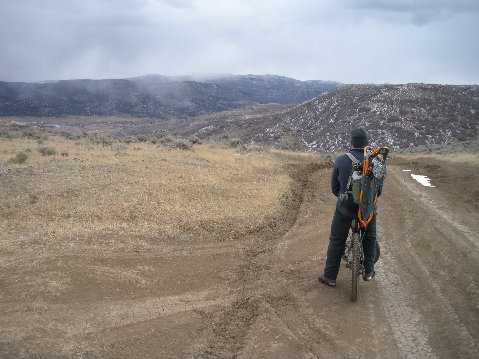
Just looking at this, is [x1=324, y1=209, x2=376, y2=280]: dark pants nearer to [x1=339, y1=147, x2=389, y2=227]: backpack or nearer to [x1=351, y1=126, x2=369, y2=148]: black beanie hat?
[x1=339, y1=147, x2=389, y2=227]: backpack

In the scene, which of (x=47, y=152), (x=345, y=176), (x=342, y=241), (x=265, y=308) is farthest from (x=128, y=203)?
(x=47, y=152)

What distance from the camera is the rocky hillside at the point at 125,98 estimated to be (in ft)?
350

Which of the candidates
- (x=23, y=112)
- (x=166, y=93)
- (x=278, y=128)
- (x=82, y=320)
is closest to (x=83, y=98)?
(x=23, y=112)

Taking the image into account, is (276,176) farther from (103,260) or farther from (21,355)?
(21,355)

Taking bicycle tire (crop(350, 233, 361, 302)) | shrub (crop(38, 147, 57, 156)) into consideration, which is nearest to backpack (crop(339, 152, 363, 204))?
bicycle tire (crop(350, 233, 361, 302))

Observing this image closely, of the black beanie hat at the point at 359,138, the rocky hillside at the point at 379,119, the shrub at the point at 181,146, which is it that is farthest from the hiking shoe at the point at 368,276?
the rocky hillside at the point at 379,119

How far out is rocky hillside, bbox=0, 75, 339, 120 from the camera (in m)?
107

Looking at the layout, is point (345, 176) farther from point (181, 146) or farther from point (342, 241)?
point (181, 146)

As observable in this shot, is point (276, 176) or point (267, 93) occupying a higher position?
point (267, 93)

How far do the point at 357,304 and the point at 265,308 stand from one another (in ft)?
3.94

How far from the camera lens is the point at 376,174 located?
4309mm

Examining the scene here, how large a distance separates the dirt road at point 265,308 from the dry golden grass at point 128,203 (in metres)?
0.91

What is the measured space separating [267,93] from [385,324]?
165689mm

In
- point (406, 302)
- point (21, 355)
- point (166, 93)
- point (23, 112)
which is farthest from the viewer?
point (166, 93)
